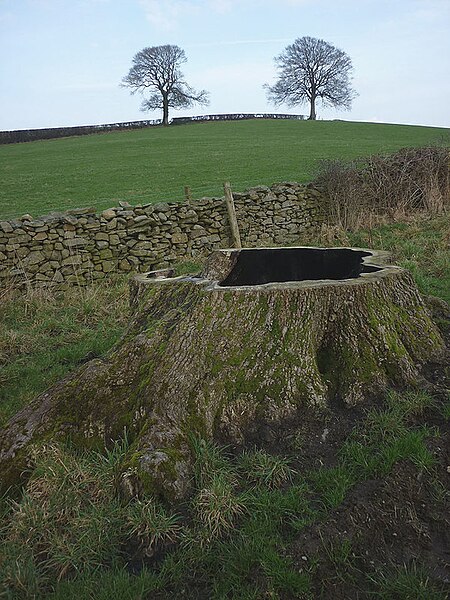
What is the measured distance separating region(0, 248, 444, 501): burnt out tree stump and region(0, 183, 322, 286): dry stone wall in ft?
19.1

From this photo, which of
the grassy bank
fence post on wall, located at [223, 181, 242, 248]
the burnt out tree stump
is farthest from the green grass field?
the grassy bank

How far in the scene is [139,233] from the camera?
10719 millimetres

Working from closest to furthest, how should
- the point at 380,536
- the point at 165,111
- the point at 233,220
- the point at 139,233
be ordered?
the point at 380,536 < the point at 139,233 < the point at 233,220 < the point at 165,111

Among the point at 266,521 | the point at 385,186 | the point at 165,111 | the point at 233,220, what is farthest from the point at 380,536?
the point at 165,111

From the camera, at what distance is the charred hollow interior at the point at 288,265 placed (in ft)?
18.7

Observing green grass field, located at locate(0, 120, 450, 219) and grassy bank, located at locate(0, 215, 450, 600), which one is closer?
grassy bank, located at locate(0, 215, 450, 600)

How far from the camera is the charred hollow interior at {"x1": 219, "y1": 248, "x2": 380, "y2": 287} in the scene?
571cm

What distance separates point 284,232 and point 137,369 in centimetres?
1014

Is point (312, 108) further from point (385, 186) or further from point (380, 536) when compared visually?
point (380, 536)

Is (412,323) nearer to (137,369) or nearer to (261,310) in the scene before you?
(261,310)

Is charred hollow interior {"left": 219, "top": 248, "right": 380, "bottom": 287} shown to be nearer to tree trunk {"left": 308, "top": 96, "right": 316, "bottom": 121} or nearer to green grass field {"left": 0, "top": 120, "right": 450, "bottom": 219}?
green grass field {"left": 0, "top": 120, "right": 450, "bottom": 219}

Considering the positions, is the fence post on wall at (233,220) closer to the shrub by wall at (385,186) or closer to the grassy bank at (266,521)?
the shrub by wall at (385,186)

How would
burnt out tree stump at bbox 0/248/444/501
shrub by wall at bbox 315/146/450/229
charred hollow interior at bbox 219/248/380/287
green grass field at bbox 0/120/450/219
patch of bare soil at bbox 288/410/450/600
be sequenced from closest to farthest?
1. patch of bare soil at bbox 288/410/450/600
2. burnt out tree stump at bbox 0/248/444/501
3. charred hollow interior at bbox 219/248/380/287
4. shrub by wall at bbox 315/146/450/229
5. green grass field at bbox 0/120/450/219

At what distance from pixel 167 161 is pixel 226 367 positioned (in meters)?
26.0
